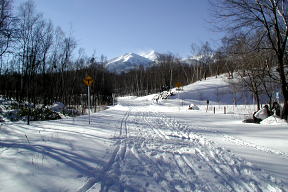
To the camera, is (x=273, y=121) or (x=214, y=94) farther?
(x=214, y=94)

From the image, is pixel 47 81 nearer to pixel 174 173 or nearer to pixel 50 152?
pixel 50 152

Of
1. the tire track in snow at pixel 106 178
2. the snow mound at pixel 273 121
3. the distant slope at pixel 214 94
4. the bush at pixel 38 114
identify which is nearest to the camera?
the tire track in snow at pixel 106 178

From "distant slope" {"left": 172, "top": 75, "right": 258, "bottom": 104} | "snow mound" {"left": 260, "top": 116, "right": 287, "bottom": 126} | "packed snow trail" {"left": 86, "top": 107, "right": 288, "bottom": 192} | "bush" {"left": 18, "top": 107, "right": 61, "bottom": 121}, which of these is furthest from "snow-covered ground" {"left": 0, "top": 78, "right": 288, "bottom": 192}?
"distant slope" {"left": 172, "top": 75, "right": 258, "bottom": 104}

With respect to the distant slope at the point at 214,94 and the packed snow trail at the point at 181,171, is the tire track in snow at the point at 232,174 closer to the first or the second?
the packed snow trail at the point at 181,171

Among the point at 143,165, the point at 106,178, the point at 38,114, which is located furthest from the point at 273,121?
the point at 38,114

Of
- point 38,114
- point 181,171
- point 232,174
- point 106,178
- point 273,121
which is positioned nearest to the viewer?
point 106,178

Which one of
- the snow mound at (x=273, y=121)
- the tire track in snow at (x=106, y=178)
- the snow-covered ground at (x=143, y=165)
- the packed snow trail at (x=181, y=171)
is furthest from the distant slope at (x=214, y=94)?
the tire track in snow at (x=106, y=178)

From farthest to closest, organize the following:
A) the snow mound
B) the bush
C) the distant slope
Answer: the distant slope < the bush < the snow mound

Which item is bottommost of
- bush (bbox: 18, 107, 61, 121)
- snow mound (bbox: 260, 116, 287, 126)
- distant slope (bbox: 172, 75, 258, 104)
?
bush (bbox: 18, 107, 61, 121)

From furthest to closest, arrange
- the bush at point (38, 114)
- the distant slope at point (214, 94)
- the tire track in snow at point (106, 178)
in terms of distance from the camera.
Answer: the distant slope at point (214, 94)
the bush at point (38, 114)
the tire track in snow at point (106, 178)

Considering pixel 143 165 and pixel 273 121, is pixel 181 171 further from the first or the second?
pixel 273 121

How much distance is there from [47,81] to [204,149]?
43.2m

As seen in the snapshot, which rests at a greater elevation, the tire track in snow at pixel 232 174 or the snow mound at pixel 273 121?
the snow mound at pixel 273 121

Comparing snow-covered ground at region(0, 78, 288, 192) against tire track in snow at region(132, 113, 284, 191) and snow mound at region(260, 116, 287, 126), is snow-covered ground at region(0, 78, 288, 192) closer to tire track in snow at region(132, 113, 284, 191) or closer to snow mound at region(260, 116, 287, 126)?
tire track in snow at region(132, 113, 284, 191)
